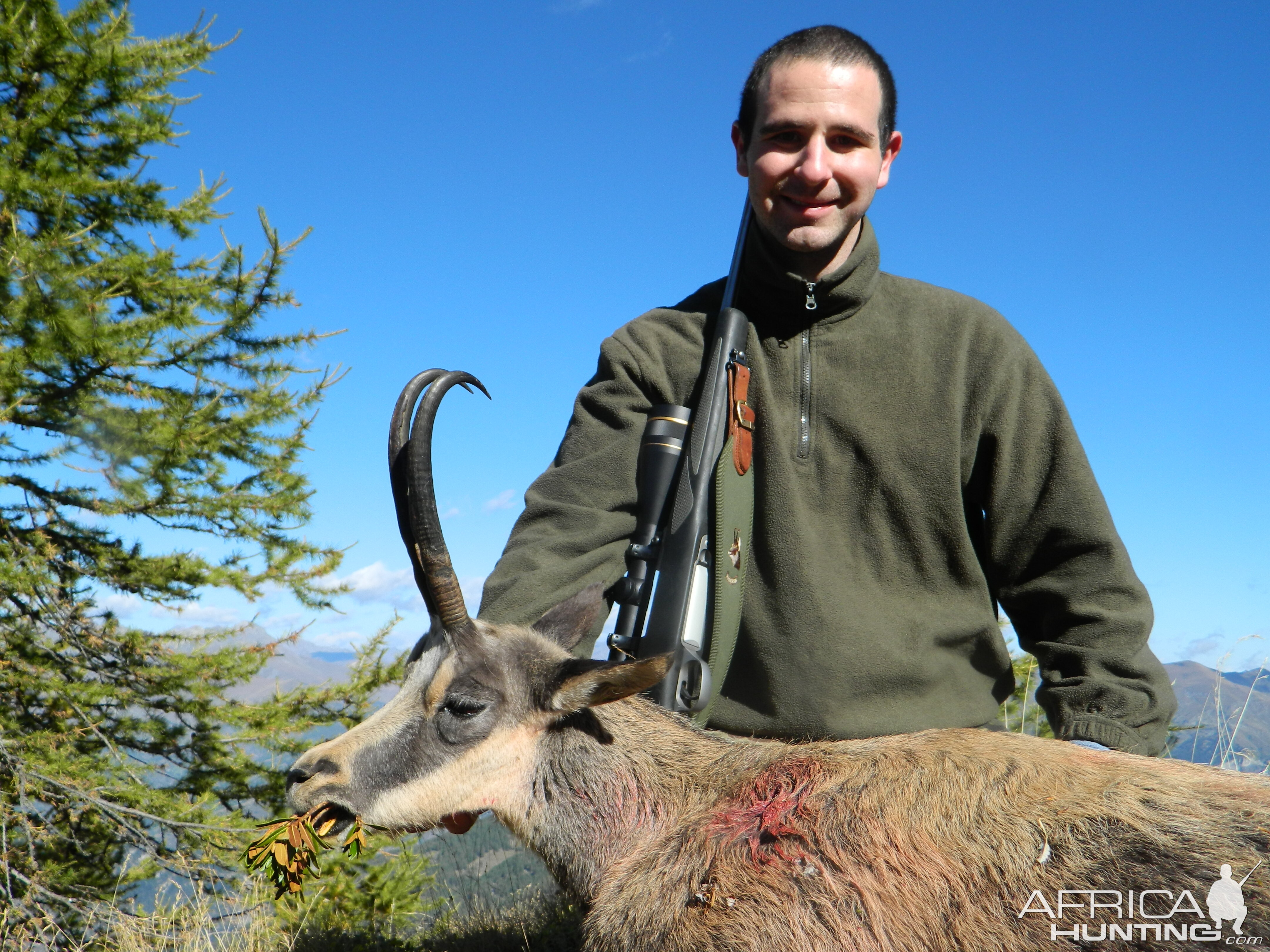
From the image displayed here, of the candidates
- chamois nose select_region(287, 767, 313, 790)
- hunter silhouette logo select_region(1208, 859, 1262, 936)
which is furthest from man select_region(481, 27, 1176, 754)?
hunter silhouette logo select_region(1208, 859, 1262, 936)

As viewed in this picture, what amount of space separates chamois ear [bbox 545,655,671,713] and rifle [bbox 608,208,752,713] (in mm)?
355

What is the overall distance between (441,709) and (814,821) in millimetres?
1476

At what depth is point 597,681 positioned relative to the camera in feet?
10.9

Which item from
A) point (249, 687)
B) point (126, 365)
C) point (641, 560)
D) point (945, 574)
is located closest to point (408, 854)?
point (249, 687)

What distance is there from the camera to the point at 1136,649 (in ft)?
11.0

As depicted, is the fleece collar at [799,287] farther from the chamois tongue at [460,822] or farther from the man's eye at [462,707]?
the chamois tongue at [460,822]

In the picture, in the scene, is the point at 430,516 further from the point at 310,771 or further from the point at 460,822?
the point at 460,822

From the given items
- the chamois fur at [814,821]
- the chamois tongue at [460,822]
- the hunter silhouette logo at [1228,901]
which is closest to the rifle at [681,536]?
the chamois fur at [814,821]

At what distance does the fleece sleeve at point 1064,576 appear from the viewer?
331 centimetres

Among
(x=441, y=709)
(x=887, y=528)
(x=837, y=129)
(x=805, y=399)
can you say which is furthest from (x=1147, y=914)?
(x=837, y=129)

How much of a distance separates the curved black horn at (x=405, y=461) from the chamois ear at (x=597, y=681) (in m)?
0.57

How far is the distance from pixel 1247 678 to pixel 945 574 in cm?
1200

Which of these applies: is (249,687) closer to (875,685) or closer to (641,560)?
(641,560)

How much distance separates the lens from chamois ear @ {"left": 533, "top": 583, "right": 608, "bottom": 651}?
12.9 ft
